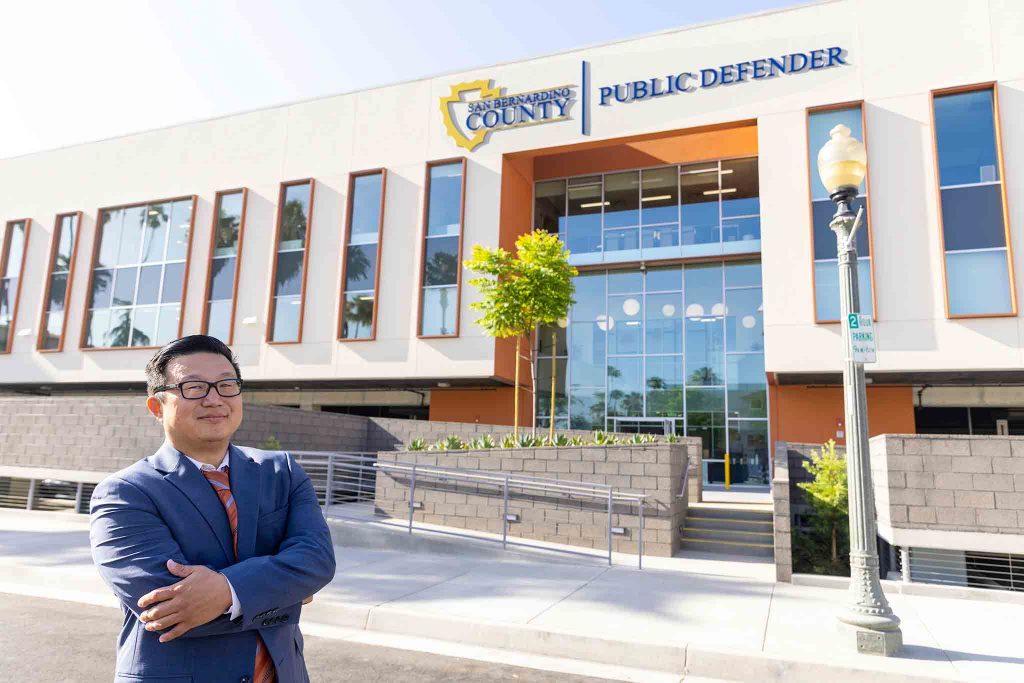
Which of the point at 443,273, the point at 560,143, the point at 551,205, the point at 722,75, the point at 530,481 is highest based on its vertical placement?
the point at 722,75

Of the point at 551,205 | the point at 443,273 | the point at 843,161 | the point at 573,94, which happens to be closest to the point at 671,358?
the point at 551,205

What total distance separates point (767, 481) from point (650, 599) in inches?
545

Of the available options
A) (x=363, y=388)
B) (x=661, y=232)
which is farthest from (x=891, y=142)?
(x=363, y=388)

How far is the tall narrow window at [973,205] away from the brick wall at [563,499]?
9254mm

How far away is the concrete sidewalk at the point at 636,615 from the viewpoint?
18.1 feet

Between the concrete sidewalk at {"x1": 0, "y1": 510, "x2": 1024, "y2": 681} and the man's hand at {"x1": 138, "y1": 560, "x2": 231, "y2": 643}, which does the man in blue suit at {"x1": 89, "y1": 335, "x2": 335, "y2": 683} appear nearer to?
the man's hand at {"x1": 138, "y1": 560, "x2": 231, "y2": 643}

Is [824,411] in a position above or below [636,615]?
above

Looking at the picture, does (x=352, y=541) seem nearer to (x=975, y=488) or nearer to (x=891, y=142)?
(x=975, y=488)

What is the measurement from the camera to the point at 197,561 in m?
1.96

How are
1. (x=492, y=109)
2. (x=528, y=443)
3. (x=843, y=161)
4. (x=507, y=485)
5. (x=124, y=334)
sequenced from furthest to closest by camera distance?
1. (x=124, y=334)
2. (x=492, y=109)
3. (x=528, y=443)
4. (x=507, y=485)
5. (x=843, y=161)

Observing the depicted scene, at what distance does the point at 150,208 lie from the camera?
25734 mm

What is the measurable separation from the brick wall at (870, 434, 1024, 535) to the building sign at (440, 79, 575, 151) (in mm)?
15228

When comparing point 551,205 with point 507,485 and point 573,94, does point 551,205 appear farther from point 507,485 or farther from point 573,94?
point 507,485

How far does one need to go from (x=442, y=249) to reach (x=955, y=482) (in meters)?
15.9
